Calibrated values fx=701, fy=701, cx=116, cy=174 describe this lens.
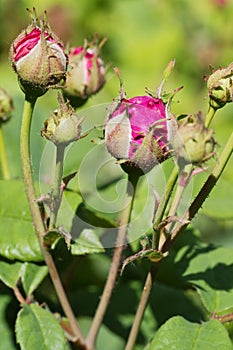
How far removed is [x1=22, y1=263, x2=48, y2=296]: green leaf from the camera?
1499 millimetres

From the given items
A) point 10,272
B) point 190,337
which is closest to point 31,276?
point 10,272

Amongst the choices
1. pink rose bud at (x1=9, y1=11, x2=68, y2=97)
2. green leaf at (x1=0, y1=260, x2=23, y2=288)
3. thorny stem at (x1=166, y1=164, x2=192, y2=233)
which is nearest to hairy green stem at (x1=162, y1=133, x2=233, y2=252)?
thorny stem at (x1=166, y1=164, x2=192, y2=233)

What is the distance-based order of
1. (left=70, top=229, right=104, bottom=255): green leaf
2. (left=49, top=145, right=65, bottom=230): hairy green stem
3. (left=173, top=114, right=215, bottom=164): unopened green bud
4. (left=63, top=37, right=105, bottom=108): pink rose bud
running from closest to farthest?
1. (left=173, top=114, right=215, bottom=164): unopened green bud
2. (left=49, top=145, right=65, bottom=230): hairy green stem
3. (left=70, top=229, right=104, bottom=255): green leaf
4. (left=63, top=37, right=105, bottom=108): pink rose bud

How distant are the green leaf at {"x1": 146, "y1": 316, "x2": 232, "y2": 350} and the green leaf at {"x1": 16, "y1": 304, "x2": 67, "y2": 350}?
0.18m

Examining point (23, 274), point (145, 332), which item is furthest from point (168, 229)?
point (145, 332)

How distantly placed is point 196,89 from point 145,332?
7.08 ft

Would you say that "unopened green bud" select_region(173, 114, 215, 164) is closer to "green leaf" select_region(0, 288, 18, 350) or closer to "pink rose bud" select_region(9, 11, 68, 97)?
"pink rose bud" select_region(9, 11, 68, 97)

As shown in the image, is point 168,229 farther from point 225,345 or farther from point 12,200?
point 12,200

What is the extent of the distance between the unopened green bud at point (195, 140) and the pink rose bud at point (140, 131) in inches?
1.4

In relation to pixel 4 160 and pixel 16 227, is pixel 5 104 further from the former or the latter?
pixel 16 227

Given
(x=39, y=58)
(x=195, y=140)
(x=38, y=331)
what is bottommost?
(x=38, y=331)

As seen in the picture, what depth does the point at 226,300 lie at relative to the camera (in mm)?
1473

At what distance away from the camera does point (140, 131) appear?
118 centimetres

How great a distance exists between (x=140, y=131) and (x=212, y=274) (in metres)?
0.50
